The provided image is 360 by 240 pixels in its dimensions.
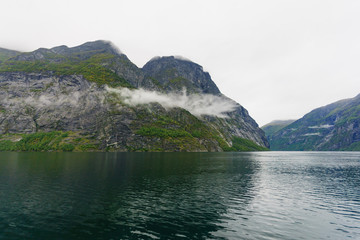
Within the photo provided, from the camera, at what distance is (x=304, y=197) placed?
47.1 meters

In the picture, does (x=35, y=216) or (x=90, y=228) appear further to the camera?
(x=35, y=216)

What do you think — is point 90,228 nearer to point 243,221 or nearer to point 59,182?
point 243,221

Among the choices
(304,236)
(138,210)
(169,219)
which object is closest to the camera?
(304,236)

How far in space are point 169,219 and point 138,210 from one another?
6.54 metres

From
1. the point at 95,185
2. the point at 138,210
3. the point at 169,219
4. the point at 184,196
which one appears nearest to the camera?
the point at 169,219

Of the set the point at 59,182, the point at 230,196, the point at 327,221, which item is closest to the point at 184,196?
the point at 230,196

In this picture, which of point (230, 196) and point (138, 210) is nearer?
point (138, 210)

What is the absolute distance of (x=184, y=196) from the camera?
149 ft

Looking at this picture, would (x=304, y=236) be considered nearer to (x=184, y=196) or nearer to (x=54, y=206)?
(x=184, y=196)

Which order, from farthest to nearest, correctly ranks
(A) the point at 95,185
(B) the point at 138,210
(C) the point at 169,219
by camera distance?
(A) the point at 95,185 < (B) the point at 138,210 < (C) the point at 169,219

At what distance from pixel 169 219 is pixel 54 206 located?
20.8 m

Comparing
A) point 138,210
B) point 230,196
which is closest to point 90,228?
point 138,210

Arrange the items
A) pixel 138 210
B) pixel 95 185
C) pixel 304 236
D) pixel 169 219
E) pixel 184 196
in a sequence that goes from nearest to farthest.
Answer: pixel 304 236, pixel 169 219, pixel 138 210, pixel 184 196, pixel 95 185

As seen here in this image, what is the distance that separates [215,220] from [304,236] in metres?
11.6
